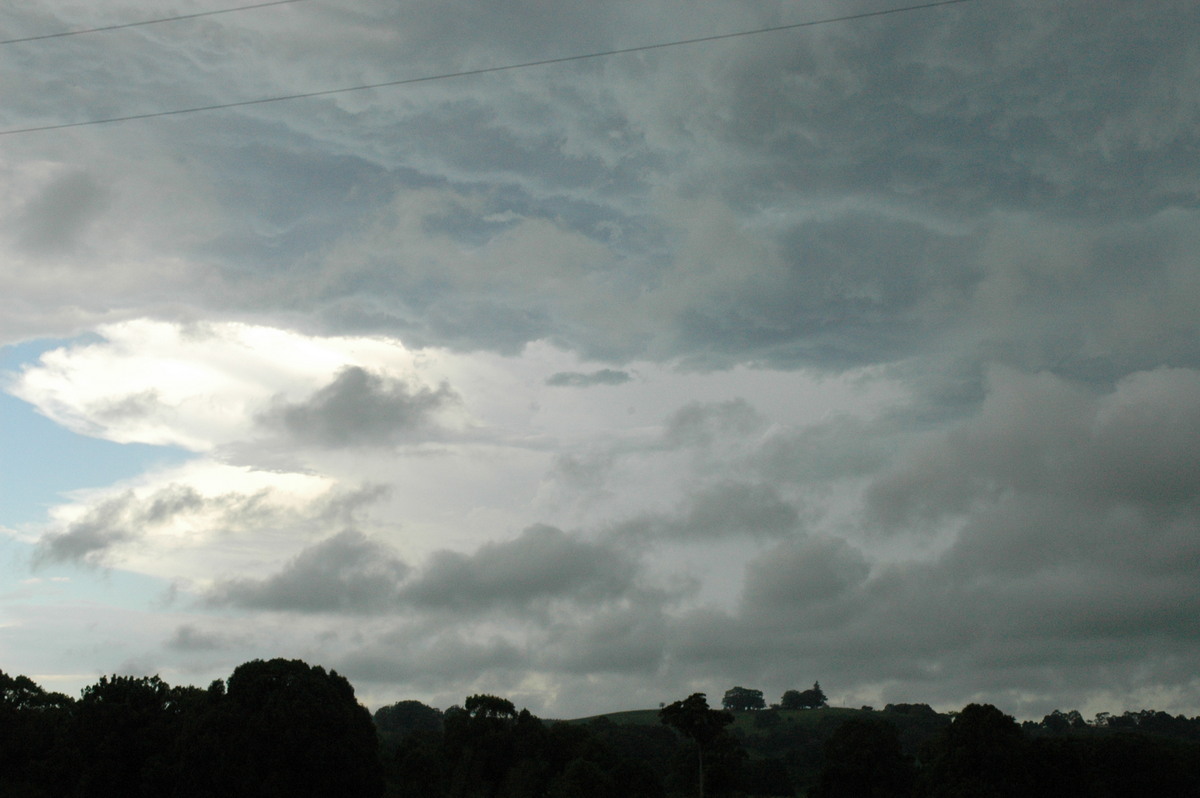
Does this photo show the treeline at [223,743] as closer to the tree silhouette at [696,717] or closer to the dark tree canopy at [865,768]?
the tree silhouette at [696,717]

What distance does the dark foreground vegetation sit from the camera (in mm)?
71188

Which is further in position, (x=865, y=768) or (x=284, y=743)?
(x=865, y=768)

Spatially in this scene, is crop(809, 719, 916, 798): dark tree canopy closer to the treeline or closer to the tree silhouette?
the tree silhouette

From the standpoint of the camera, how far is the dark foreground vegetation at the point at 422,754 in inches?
2803

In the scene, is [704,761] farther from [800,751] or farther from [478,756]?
[800,751]

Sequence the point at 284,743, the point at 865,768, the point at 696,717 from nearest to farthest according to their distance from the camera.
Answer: the point at 284,743
the point at 696,717
the point at 865,768

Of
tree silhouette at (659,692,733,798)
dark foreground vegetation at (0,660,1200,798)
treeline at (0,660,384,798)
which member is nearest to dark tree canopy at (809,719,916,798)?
dark foreground vegetation at (0,660,1200,798)

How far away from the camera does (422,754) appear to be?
3976 inches

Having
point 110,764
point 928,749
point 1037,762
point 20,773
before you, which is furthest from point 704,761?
point 20,773

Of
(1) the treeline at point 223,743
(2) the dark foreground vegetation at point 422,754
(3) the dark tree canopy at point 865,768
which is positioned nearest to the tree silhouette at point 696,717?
(2) the dark foreground vegetation at point 422,754

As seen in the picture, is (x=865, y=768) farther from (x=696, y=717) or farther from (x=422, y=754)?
(x=422, y=754)

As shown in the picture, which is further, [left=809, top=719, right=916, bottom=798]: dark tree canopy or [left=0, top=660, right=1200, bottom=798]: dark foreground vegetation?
[left=809, top=719, right=916, bottom=798]: dark tree canopy

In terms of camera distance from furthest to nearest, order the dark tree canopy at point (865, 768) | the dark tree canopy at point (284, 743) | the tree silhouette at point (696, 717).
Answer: the dark tree canopy at point (865, 768)
the tree silhouette at point (696, 717)
the dark tree canopy at point (284, 743)

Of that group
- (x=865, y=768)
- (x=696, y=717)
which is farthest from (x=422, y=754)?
(x=865, y=768)
